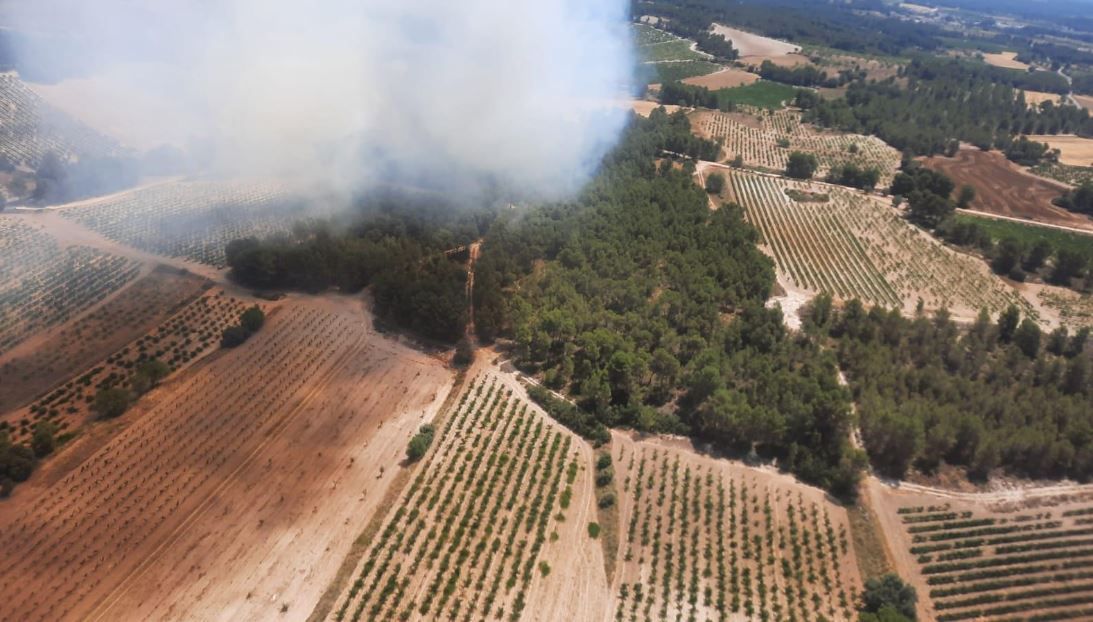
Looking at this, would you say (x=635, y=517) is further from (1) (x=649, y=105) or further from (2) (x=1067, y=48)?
(2) (x=1067, y=48)

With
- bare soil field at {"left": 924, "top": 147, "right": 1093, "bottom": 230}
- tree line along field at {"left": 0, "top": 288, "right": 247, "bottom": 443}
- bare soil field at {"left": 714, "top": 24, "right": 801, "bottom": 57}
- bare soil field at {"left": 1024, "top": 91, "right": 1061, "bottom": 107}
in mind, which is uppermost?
bare soil field at {"left": 714, "top": 24, "right": 801, "bottom": 57}

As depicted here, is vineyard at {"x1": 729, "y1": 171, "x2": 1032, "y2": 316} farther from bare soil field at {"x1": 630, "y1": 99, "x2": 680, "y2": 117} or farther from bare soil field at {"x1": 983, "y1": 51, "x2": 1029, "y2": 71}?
bare soil field at {"x1": 983, "y1": 51, "x2": 1029, "y2": 71}

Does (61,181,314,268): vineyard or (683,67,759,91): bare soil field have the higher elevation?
(683,67,759,91): bare soil field

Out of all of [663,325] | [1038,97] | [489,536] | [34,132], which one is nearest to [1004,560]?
[663,325]

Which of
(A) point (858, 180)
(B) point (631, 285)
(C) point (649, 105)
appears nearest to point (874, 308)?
(B) point (631, 285)

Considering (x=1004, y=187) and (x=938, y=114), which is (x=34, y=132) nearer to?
(x=1004, y=187)

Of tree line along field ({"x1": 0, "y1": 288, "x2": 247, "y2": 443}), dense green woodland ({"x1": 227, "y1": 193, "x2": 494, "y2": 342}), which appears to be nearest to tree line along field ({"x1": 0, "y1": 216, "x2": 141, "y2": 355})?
tree line along field ({"x1": 0, "y1": 288, "x2": 247, "y2": 443})
